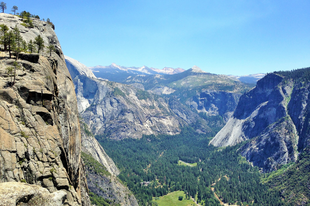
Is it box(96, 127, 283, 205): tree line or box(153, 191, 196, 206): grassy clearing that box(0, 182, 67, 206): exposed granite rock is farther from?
box(153, 191, 196, 206): grassy clearing

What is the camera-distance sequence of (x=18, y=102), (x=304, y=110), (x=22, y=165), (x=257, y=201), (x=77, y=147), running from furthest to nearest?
(x=304, y=110) → (x=257, y=201) → (x=77, y=147) → (x=18, y=102) → (x=22, y=165)

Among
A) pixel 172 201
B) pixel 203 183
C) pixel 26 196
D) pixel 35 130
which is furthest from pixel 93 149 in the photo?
pixel 26 196

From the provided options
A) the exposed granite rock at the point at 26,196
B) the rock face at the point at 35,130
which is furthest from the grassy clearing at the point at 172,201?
the exposed granite rock at the point at 26,196

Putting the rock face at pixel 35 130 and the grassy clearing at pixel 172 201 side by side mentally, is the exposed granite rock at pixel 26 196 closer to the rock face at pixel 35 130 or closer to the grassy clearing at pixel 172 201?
the rock face at pixel 35 130

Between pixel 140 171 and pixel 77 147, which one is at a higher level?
pixel 77 147

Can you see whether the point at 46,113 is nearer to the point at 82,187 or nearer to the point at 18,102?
the point at 18,102

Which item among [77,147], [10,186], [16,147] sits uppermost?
[16,147]

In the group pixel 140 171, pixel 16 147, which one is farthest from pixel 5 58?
pixel 140 171

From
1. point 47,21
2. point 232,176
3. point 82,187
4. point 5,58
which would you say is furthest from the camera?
point 232,176
